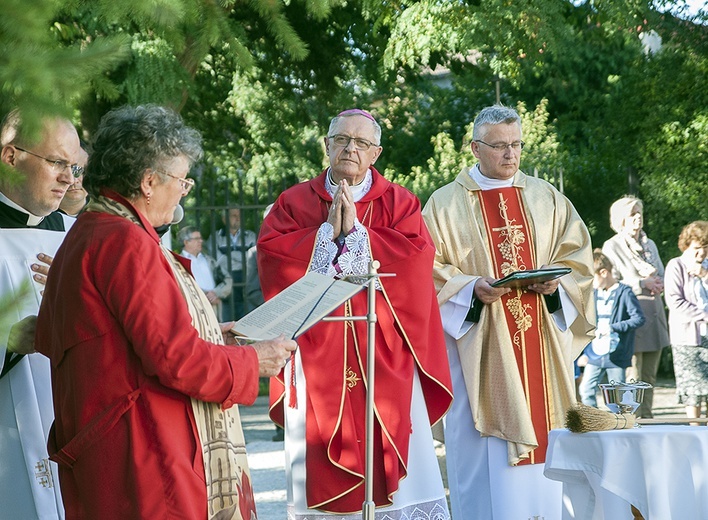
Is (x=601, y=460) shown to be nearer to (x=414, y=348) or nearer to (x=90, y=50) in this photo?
(x=414, y=348)

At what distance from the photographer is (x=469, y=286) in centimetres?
603

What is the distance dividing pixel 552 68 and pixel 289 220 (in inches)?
687

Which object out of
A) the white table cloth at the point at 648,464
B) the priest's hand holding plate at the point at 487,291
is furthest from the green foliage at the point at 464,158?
the white table cloth at the point at 648,464

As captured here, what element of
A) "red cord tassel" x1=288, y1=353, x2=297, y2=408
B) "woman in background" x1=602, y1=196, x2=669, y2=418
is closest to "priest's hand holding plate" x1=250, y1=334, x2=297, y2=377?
"red cord tassel" x1=288, y1=353, x2=297, y2=408

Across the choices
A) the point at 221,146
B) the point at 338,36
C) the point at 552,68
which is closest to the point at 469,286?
the point at 338,36

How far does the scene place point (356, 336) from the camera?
17.8 feet

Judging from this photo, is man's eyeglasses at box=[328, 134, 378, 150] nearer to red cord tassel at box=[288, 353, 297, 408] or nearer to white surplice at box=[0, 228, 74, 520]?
red cord tassel at box=[288, 353, 297, 408]

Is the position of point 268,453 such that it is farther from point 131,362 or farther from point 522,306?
point 131,362

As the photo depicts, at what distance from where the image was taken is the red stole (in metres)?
6.12

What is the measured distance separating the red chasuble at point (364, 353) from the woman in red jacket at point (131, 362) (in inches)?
74.7

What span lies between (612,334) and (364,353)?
4.80m

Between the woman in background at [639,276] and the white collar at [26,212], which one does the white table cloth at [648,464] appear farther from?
the woman in background at [639,276]

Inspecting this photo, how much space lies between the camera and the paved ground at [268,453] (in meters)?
8.06

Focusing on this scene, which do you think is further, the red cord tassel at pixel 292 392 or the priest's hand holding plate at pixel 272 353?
the red cord tassel at pixel 292 392
